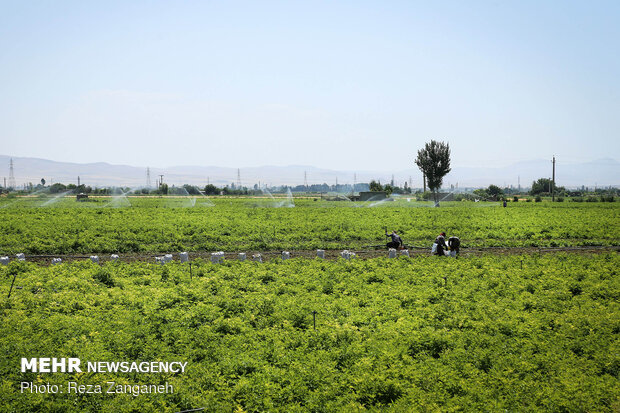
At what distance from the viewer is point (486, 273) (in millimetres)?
18219

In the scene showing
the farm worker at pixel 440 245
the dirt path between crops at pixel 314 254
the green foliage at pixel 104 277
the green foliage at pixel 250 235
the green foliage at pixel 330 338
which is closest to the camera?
the green foliage at pixel 330 338

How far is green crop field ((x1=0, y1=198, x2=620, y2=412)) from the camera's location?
8289 mm

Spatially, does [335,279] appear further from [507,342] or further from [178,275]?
[507,342]

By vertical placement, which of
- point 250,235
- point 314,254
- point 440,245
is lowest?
point 314,254

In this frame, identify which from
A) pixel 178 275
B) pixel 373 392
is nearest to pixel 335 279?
pixel 178 275

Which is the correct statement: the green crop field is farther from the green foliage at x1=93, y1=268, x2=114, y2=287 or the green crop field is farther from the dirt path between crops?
the dirt path between crops

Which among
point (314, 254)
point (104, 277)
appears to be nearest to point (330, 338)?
point (104, 277)

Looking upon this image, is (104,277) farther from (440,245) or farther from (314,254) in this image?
(440,245)

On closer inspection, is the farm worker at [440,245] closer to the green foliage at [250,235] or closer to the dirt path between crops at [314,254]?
the dirt path between crops at [314,254]

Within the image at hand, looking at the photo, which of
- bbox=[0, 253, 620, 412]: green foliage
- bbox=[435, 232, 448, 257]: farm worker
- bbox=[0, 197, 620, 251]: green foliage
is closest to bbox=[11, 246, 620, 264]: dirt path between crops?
bbox=[435, 232, 448, 257]: farm worker

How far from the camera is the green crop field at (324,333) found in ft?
27.2

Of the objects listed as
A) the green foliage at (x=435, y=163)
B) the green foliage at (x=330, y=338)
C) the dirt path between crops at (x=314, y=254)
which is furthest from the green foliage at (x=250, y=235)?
the green foliage at (x=435, y=163)

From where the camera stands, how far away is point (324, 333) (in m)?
11.1

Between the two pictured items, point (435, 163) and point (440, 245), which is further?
point (435, 163)
